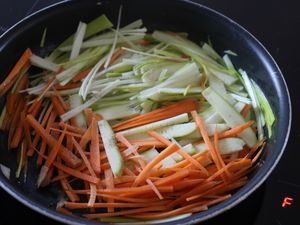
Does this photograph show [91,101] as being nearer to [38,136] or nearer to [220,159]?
[38,136]

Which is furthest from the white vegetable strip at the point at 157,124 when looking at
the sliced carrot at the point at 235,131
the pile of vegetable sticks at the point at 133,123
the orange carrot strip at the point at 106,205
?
the orange carrot strip at the point at 106,205

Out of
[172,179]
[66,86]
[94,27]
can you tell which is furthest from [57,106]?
[172,179]

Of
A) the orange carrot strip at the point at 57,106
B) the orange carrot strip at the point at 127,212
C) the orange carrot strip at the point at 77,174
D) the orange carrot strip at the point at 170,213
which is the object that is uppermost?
the orange carrot strip at the point at 57,106

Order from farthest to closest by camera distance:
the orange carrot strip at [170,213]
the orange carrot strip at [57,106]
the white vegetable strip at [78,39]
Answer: the white vegetable strip at [78,39]
the orange carrot strip at [57,106]
the orange carrot strip at [170,213]

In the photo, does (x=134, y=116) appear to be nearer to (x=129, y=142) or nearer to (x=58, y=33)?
(x=129, y=142)

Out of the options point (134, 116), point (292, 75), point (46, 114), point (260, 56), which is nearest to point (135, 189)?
point (134, 116)

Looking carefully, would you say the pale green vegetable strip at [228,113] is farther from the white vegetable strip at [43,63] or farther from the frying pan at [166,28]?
the white vegetable strip at [43,63]
